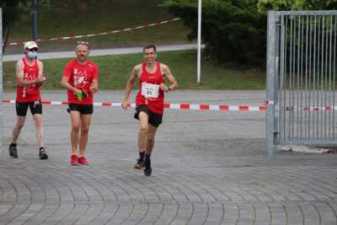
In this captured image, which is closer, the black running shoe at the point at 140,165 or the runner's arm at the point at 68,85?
the black running shoe at the point at 140,165

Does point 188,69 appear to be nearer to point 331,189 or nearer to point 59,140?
point 59,140

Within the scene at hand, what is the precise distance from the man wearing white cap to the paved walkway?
13.7 inches

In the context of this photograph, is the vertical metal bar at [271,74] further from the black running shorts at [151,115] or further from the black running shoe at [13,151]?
the black running shoe at [13,151]

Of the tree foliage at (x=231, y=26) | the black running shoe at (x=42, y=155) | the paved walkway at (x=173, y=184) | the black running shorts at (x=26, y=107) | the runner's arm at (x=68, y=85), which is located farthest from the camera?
the tree foliage at (x=231, y=26)

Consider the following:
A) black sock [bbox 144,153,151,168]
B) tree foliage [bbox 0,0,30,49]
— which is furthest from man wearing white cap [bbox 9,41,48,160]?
tree foliage [bbox 0,0,30,49]

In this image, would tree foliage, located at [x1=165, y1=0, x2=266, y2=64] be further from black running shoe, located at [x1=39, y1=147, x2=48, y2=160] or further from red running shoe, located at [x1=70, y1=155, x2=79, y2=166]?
red running shoe, located at [x1=70, y1=155, x2=79, y2=166]

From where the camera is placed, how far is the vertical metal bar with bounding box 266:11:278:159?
478 inches

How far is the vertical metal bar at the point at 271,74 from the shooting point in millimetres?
12148

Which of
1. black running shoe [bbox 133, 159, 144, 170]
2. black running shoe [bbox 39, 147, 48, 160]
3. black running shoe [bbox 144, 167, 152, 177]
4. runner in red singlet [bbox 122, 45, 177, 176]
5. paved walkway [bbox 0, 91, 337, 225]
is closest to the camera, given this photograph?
paved walkway [bbox 0, 91, 337, 225]

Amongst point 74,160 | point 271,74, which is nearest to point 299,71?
point 271,74

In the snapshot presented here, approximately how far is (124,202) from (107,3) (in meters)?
41.9

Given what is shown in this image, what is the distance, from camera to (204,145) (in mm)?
14031

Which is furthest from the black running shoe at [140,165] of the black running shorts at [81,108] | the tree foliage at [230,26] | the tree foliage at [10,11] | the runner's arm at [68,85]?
the tree foliage at [230,26]

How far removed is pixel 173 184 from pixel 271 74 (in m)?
3.10
